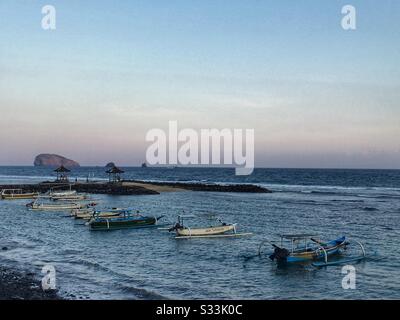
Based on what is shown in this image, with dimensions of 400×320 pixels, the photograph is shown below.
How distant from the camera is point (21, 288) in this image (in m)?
19.9

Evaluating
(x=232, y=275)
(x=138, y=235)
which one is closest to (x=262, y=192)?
(x=138, y=235)

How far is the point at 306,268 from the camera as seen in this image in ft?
86.7

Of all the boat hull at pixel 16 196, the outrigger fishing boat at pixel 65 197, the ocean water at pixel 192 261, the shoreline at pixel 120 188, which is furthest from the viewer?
the shoreline at pixel 120 188

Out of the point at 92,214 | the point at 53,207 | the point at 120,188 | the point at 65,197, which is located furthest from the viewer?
the point at 120,188

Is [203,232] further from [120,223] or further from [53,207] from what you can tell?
[53,207]

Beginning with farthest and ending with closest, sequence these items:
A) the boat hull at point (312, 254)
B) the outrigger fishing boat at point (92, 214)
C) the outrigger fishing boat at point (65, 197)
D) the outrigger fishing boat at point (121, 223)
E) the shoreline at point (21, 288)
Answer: the outrigger fishing boat at point (65, 197) → the outrigger fishing boat at point (92, 214) → the outrigger fishing boat at point (121, 223) → the boat hull at point (312, 254) → the shoreline at point (21, 288)

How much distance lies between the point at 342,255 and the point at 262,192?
60405mm

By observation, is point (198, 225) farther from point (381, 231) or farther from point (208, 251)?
point (381, 231)

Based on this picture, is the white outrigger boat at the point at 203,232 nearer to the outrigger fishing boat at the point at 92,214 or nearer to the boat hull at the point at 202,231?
the boat hull at the point at 202,231

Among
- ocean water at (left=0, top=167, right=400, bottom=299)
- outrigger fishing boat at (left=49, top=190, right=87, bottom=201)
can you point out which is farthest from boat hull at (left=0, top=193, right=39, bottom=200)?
ocean water at (left=0, top=167, right=400, bottom=299)

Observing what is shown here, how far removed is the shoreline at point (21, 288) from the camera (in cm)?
1873

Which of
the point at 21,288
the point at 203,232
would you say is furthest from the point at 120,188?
the point at 21,288

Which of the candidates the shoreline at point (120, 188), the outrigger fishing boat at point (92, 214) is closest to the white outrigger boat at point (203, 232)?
the outrigger fishing boat at point (92, 214)
